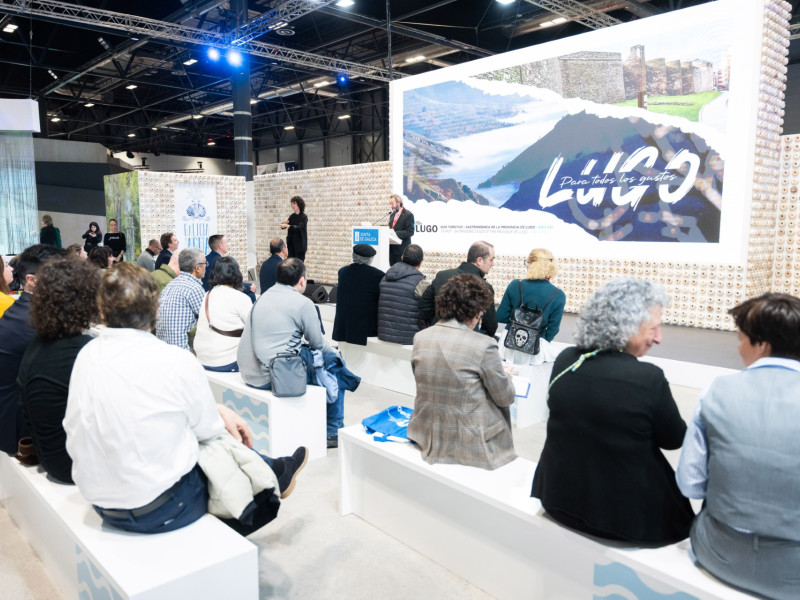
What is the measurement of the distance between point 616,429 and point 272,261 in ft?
16.5

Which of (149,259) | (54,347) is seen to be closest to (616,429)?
(54,347)

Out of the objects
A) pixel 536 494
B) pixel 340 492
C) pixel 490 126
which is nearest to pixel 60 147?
pixel 490 126

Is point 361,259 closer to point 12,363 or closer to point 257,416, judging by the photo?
point 257,416

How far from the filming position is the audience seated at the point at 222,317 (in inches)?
155

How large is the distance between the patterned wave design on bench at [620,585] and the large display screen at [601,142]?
4.62m

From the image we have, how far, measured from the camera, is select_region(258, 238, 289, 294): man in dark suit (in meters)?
6.02

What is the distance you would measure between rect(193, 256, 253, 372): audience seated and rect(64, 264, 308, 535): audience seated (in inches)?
76.3

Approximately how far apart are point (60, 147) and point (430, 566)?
1820 centimetres

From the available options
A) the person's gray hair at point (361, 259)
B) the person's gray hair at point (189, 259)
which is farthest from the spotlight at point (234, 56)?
the person's gray hair at point (189, 259)

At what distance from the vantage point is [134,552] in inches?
73.8

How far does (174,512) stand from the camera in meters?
1.96

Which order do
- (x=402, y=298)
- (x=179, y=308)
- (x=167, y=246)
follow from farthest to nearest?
1. (x=167, y=246)
2. (x=402, y=298)
3. (x=179, y=308)

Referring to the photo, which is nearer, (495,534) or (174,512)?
(174,512)

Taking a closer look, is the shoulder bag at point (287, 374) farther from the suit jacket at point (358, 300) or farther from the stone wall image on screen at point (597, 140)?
the stone wall image on screen at point (597, 140)
